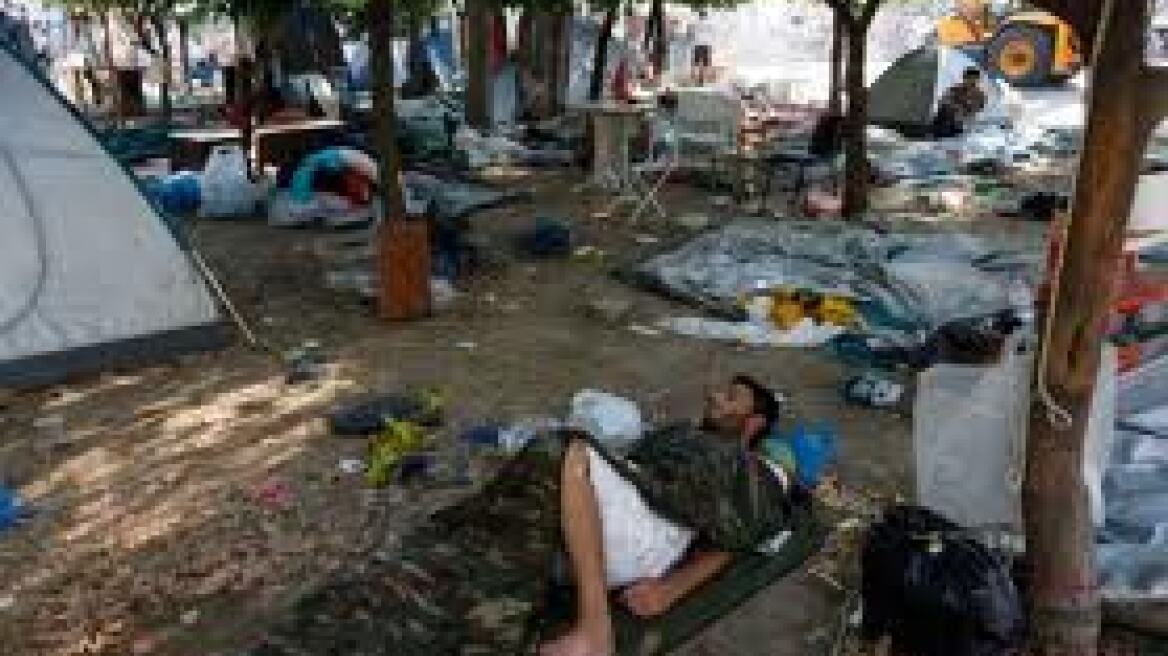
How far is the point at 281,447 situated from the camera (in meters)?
5.45

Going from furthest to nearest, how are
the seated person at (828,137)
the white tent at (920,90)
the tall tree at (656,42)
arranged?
the tall tree at (656,42) → the white tent at (920,90) → the seated person at (828,137)

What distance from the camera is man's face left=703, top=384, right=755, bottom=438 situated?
4348mm

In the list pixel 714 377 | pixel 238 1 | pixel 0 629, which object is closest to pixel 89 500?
pixel 0 629

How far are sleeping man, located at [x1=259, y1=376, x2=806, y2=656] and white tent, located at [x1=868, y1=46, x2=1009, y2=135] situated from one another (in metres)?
12.8

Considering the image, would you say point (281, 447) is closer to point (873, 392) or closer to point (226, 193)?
point (873, 392)

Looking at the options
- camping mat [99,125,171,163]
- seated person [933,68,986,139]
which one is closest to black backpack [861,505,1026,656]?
camping mat [99,125,171,163]

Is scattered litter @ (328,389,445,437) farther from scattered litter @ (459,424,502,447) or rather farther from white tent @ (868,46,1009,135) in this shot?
white tent @ (868,46,1009,135)

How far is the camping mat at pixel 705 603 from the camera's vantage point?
3.48m

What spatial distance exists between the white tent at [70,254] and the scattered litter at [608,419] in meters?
2.56

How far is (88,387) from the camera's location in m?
6.27

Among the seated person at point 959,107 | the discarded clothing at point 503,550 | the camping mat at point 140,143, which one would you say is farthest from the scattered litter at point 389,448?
the seated person at point 959,107

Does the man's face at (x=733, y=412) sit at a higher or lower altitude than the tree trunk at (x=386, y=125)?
lower

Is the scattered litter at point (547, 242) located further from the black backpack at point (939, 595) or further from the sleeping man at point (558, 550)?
the black backpack at point (939, 595)

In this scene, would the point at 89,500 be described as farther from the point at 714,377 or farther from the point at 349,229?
the point at 349,229
